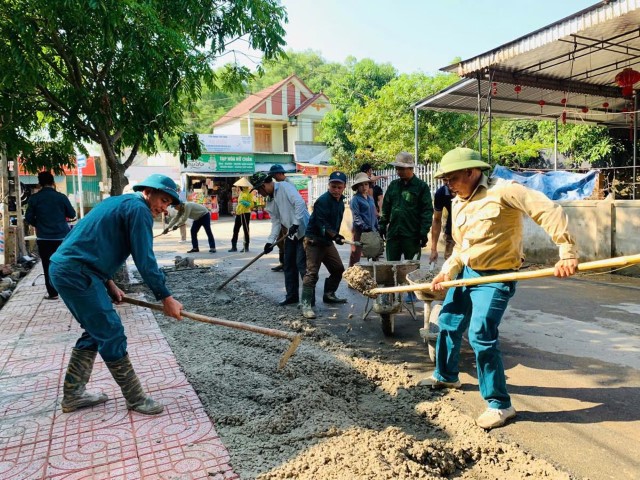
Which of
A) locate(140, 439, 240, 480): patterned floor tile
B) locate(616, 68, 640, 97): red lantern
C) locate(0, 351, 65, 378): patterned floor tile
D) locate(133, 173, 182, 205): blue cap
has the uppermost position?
locate(616, 68, 640, 97): red lantern

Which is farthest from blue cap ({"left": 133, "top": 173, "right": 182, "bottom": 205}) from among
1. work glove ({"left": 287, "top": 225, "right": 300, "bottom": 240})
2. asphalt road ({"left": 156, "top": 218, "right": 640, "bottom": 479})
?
work glove ({"left": 287, "top": 225, "right": 300, "bottom": 240})

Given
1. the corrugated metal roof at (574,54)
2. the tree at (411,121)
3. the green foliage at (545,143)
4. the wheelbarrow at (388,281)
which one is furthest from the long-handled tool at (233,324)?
the tree at (411,121)

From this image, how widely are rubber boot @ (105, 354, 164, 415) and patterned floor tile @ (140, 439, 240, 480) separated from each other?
1.82ft

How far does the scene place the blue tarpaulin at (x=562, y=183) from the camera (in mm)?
9383

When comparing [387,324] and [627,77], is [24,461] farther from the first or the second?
[627,77]

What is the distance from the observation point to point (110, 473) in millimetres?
2748

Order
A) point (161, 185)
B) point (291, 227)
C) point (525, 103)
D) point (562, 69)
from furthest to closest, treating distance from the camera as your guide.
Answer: point (525, 103) → point (562, 69) → point (291, 227) → point (161, 185)

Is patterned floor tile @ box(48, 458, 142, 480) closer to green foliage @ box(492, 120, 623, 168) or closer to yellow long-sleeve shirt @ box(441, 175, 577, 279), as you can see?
yellow long-sleeve shirt @ box(441, 175, 577, 279)

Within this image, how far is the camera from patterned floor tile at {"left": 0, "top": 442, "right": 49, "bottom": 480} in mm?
2760

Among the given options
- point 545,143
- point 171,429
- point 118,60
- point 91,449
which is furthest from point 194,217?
point 545,143

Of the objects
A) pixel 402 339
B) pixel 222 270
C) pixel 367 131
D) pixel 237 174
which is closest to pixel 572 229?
pixel 402 339

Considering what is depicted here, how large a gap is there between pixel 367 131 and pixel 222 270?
13997 millimetres

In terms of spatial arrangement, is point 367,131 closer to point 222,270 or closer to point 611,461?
point 222,270

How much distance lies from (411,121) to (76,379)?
1933 cm
